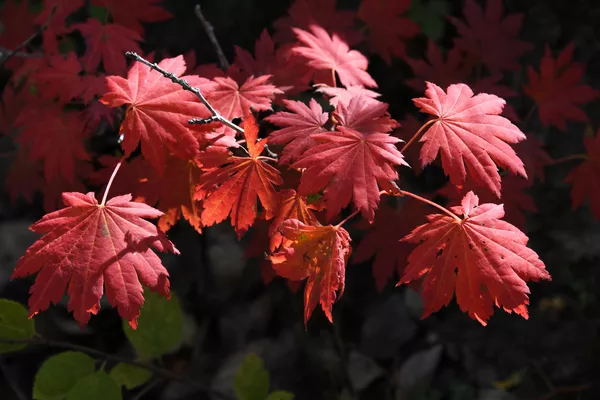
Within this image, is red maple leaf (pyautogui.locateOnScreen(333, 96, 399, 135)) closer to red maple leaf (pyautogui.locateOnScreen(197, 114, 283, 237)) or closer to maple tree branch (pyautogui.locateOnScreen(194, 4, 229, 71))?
red maple leaf (pyautogui.locateOnScreen(197, 114, 283, 237))

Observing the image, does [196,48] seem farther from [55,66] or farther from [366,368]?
[366,368]

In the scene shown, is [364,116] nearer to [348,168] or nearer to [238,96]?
[348,168]

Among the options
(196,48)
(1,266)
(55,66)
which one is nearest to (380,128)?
(55,66)

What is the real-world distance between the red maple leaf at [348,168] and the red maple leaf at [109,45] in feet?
1.97

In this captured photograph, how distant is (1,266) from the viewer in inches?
76.0

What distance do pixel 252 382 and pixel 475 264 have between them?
31.5 inches

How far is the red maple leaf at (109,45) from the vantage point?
1.33 metres

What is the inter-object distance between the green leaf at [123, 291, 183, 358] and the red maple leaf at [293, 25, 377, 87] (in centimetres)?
80

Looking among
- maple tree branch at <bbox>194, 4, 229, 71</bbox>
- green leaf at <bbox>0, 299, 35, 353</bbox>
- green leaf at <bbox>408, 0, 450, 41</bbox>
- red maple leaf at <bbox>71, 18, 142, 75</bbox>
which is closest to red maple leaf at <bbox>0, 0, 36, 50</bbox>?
red maple leaf at <bbox>71, 18, 142, 75</bbox>

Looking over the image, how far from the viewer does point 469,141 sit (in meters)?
1.04

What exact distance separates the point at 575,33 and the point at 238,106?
139cm

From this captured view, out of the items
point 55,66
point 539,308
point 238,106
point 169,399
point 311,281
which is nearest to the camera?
point 311,281

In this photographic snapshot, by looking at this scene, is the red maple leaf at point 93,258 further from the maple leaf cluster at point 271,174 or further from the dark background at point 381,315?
the dark background at point 381,315

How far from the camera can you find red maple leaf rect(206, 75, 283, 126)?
120 cm
